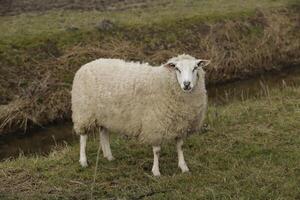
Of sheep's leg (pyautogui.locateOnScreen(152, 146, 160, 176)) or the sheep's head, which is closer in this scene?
the sheep's head

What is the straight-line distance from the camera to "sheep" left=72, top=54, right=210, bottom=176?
9.36m

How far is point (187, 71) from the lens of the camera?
9031 mm

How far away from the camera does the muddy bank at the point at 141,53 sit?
1623 centimetres

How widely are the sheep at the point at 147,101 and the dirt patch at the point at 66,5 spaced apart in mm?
13974

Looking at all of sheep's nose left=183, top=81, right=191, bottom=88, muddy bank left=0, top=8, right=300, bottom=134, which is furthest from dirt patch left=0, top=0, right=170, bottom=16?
sheep's nose left=183, top=81, right=191, bottom=88

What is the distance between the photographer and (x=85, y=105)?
10.3 meters

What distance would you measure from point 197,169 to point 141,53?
1009 cm

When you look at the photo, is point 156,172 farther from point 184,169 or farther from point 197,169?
point 197,169

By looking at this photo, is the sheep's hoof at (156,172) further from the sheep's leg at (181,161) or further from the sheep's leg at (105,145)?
the sheep's leg at (105,145)

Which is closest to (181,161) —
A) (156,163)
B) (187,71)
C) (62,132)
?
(156,163)

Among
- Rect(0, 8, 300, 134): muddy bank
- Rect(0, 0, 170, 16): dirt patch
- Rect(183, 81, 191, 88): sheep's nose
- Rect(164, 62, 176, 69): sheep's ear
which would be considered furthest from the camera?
Rect(0, 0, 170, 16): dirt patch

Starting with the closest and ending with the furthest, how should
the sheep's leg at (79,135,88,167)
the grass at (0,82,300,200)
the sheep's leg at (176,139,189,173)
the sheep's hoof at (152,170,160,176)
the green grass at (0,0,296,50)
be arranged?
the grass at (0,82,300,200), the sheep's hoof at (152,170,160,176), the sheep's leg at (176,139,189,173), the sheep's leg at (79,135,88,167), the green grass at (0,0,296,50)

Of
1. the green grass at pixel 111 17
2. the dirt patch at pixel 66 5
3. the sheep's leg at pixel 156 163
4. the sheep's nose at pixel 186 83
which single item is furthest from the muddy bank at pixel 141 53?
the sheep's nose at pixel 186 83

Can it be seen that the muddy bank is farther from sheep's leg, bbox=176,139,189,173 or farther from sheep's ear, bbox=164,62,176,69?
sheep's ear, bbox=164,62,176,69
